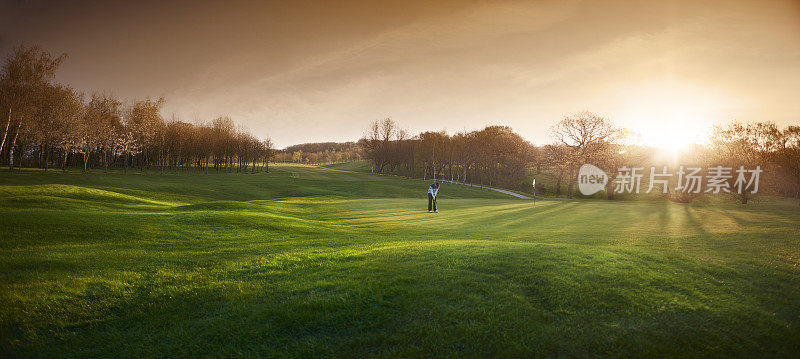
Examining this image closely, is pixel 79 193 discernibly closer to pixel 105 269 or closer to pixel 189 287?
pixel 105 269

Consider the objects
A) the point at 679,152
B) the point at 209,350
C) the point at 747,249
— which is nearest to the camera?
the point at 209,350

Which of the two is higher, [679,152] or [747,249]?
[679,152]

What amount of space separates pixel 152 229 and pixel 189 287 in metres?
7.45

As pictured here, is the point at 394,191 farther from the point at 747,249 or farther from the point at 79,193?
the point at 747,249

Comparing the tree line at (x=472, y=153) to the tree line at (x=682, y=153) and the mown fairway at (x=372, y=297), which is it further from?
the mown fairway at (x=372, y=297)

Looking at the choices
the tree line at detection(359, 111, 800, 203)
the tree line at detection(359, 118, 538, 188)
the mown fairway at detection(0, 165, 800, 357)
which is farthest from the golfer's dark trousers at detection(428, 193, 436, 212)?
the tree line at detection(359, 118, 538, 188)

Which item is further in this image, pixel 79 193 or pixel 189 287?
pixel 79 193

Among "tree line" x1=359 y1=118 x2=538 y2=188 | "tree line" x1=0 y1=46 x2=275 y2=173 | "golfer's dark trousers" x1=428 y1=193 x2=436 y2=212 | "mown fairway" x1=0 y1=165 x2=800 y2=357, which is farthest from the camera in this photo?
"tree line" x1=359 y1=118 x2=538 y2=188

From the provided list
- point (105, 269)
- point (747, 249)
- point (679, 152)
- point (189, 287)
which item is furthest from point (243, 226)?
point (679, 152)

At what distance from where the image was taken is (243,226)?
14.4m

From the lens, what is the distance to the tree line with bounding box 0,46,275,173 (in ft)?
131

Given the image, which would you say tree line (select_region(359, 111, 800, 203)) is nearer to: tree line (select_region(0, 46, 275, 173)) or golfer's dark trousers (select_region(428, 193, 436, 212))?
golfer's dark trousers (select_region(428, 193, 436, 212))

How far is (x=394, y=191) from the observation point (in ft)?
175

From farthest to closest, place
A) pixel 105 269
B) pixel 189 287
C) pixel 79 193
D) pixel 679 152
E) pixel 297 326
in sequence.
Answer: pixel 679 152 → pixel 79 193 → pixel 105 269 → pixel 189 287 → pixel 297 326
